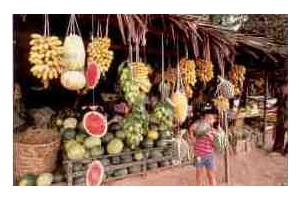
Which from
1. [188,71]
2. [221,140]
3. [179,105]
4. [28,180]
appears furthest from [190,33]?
[28,180]

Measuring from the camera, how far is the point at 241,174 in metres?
2.96

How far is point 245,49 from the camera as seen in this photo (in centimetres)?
311

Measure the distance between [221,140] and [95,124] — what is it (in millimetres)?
682

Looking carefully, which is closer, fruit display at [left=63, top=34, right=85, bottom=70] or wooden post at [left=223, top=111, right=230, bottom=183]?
fruit display at [left=63, top=34, right=85, bottom=70]

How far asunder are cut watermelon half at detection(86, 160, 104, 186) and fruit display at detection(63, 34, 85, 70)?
591 mm

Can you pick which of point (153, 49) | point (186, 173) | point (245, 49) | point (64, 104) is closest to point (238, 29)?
point (245, 49)

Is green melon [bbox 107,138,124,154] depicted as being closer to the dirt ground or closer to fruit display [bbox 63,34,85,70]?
the dirt ground

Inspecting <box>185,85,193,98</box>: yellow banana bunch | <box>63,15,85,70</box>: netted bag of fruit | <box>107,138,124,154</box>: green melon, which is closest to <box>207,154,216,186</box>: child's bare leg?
<box>185,85,193,98</box>: yellow banana bunch

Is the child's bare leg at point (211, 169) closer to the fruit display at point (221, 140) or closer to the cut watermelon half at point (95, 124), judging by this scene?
the fruit display at point (221, 140)

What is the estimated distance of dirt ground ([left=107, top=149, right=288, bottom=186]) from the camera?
109 inches

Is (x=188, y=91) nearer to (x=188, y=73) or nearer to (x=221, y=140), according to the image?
(x=188, y=73)

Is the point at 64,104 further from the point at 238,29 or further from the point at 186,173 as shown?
the point at 238,29
